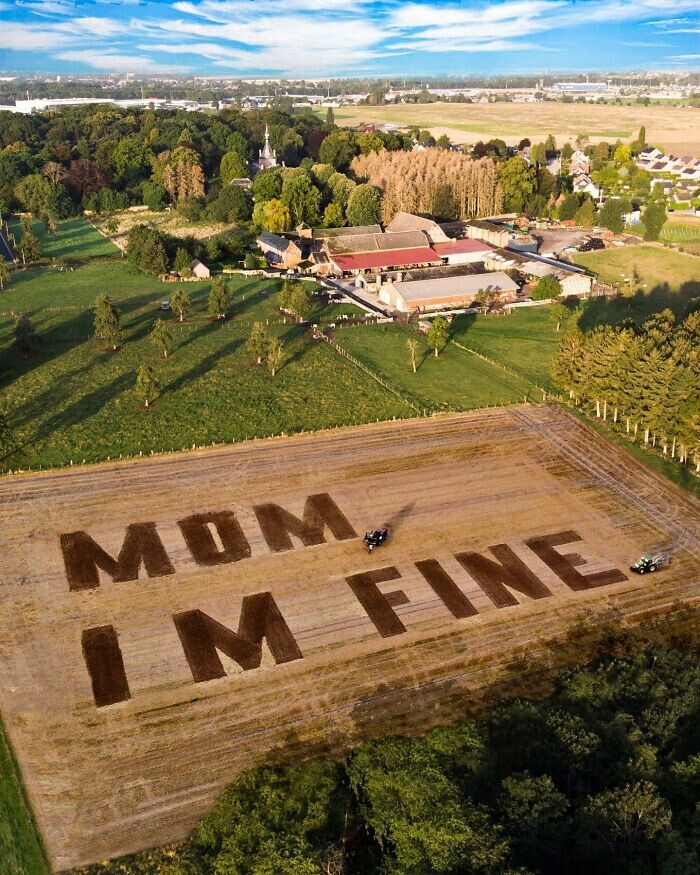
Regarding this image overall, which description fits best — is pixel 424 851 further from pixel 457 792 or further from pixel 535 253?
pixel 535 253

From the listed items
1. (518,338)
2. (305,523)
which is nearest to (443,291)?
(518,338)

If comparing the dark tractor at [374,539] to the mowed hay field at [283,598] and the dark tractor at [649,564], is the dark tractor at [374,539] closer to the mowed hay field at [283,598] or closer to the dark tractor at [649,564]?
the mowed hay field at [283,598]

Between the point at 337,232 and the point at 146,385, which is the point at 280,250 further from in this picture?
the point at 146,385

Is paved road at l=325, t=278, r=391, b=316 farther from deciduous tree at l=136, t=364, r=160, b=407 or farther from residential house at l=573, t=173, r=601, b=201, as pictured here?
residential house at l=573, t=173, r=601, b=201

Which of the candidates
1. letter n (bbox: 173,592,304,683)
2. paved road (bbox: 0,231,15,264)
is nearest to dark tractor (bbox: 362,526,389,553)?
letter n (bbox: 173,592,304,683)

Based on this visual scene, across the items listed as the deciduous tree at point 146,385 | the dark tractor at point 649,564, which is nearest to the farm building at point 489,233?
the deciduous tree at point 146,385

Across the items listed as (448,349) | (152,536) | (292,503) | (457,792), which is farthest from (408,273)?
(457,792)
